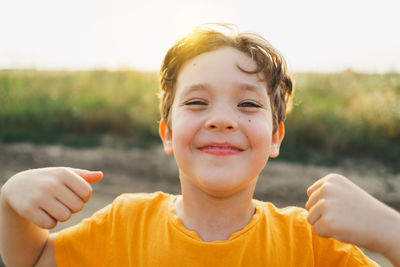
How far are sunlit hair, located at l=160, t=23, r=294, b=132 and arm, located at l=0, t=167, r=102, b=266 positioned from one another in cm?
53

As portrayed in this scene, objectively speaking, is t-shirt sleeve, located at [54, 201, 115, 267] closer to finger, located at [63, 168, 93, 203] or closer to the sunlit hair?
finger, located at [63, 168, 93, 203]

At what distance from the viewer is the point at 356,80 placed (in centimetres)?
643

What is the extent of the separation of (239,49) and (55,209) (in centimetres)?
88

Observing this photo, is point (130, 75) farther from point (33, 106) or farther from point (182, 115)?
point (182, 115)

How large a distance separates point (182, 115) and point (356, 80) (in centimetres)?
586

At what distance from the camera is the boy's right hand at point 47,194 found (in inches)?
46.3

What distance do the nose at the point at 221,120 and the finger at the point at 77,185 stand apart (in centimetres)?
46

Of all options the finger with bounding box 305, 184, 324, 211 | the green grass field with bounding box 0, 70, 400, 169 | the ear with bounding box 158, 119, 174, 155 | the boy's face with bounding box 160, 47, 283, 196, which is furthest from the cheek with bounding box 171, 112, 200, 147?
the green grass field with bounding box 0, 70, 400, 169

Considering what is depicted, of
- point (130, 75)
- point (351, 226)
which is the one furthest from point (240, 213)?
point (130, 75)

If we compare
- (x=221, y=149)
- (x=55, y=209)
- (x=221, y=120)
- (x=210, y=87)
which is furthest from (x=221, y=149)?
(x=55, y=209)

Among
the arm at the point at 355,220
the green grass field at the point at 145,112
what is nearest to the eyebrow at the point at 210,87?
the arm at the point at 355,220

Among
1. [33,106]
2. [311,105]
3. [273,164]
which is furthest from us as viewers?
[33,106]

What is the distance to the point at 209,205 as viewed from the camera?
1397 millimetres

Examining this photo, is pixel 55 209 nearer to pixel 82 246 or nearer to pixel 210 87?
pixel 82 246
